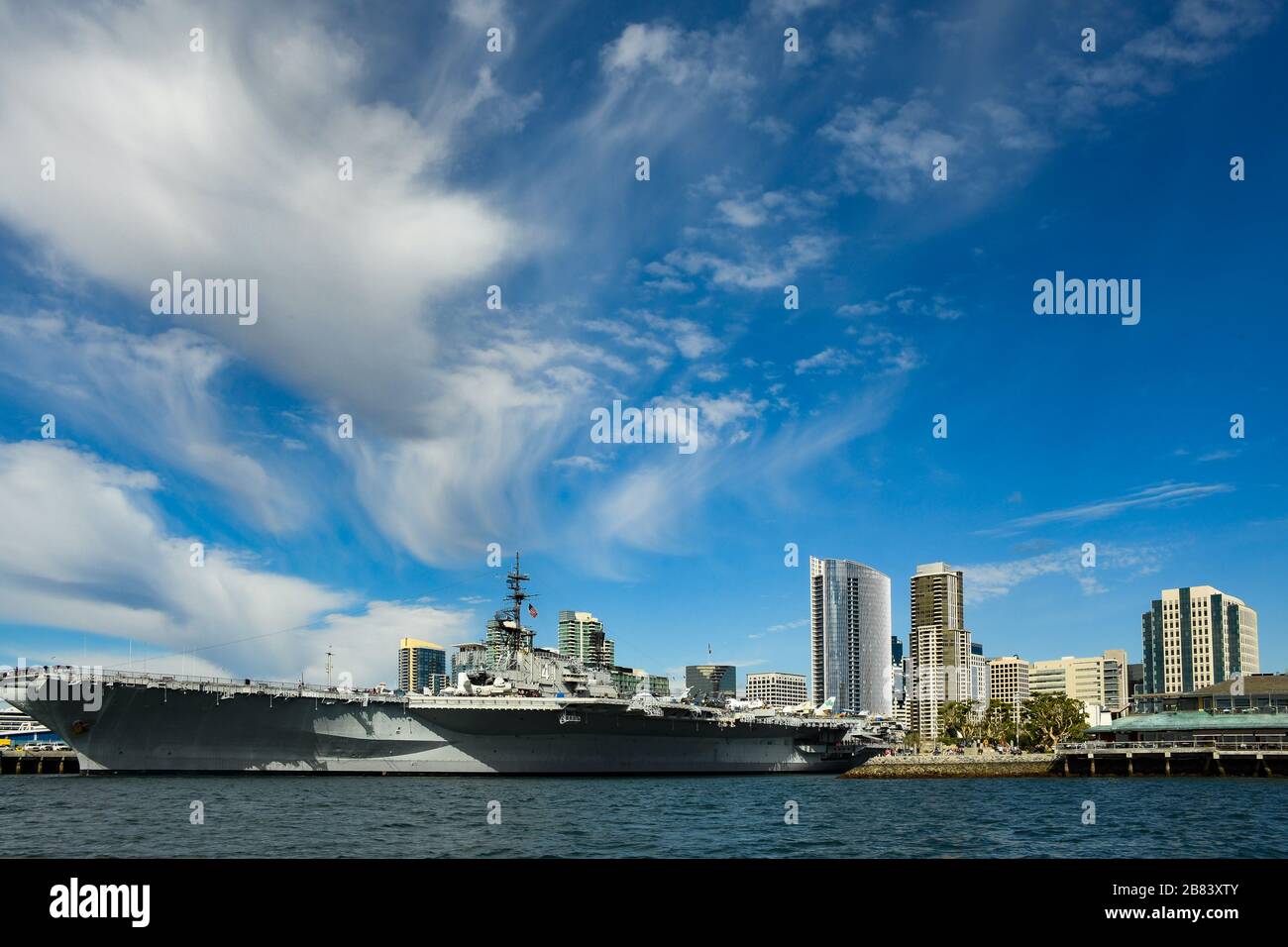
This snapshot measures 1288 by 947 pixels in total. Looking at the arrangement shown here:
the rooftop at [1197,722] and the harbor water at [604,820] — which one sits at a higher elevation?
the harbor water at [604,820]

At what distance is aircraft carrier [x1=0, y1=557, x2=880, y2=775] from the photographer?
62844mm

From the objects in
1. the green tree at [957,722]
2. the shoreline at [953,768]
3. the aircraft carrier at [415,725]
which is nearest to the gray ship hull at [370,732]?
the aircraft carrier at [415,725]

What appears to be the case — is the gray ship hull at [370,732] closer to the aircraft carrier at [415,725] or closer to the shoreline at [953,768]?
the aircraft carrier at [415,725]

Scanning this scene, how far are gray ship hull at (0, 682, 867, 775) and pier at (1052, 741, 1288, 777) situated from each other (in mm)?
31687

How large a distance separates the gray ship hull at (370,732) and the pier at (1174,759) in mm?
31687

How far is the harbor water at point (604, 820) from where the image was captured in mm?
30938

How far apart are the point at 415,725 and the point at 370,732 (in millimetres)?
3182

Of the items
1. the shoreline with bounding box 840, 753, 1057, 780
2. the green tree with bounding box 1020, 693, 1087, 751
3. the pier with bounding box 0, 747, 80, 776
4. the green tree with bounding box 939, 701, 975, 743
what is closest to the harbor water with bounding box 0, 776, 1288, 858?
the shoreline with bounding box 840, 753, 1057, 780
